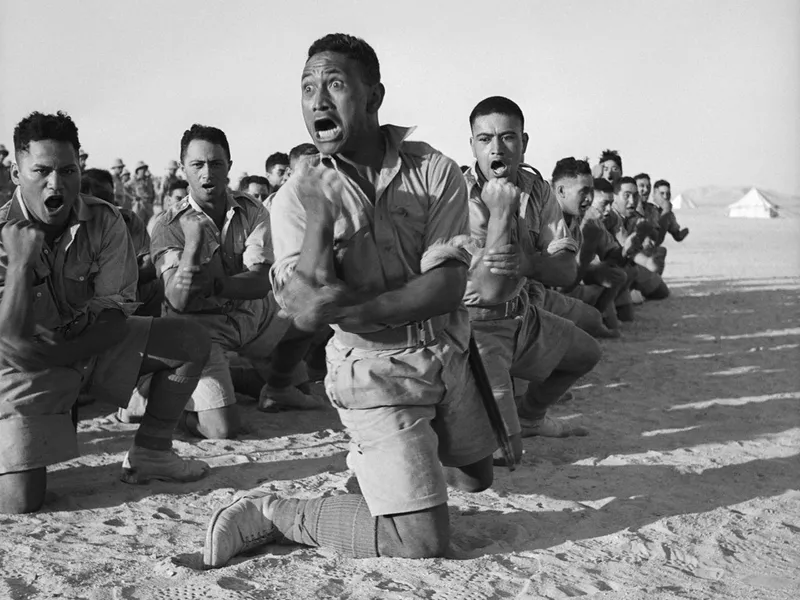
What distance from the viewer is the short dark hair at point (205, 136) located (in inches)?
224

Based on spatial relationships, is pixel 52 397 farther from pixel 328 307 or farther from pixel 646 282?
pixel 646 282

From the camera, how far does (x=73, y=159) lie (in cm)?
421

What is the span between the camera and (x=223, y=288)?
5.25m

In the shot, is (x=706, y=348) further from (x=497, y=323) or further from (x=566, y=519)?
(x=566, y=519)

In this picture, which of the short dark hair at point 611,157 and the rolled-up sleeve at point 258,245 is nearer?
the rolled-up sleeve at point 258,245

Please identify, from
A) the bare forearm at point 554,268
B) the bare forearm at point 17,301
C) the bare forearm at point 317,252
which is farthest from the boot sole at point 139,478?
the bare forearm at point 554,268

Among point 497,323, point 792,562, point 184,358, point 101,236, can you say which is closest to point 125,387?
point 184,358

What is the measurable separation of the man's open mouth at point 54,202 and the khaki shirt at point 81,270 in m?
0.11

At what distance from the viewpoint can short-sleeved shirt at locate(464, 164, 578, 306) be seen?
470 centimetres

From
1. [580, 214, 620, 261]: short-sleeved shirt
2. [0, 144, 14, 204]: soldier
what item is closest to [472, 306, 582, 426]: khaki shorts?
[580, 214, 620, 261]: short-sleeved shirt

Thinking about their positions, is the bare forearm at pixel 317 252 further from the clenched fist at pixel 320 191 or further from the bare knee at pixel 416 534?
the bare knee at pixel 416 534

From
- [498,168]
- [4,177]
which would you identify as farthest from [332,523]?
[4,177]

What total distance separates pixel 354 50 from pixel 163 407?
213cm

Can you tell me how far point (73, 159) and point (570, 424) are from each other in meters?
3.27
